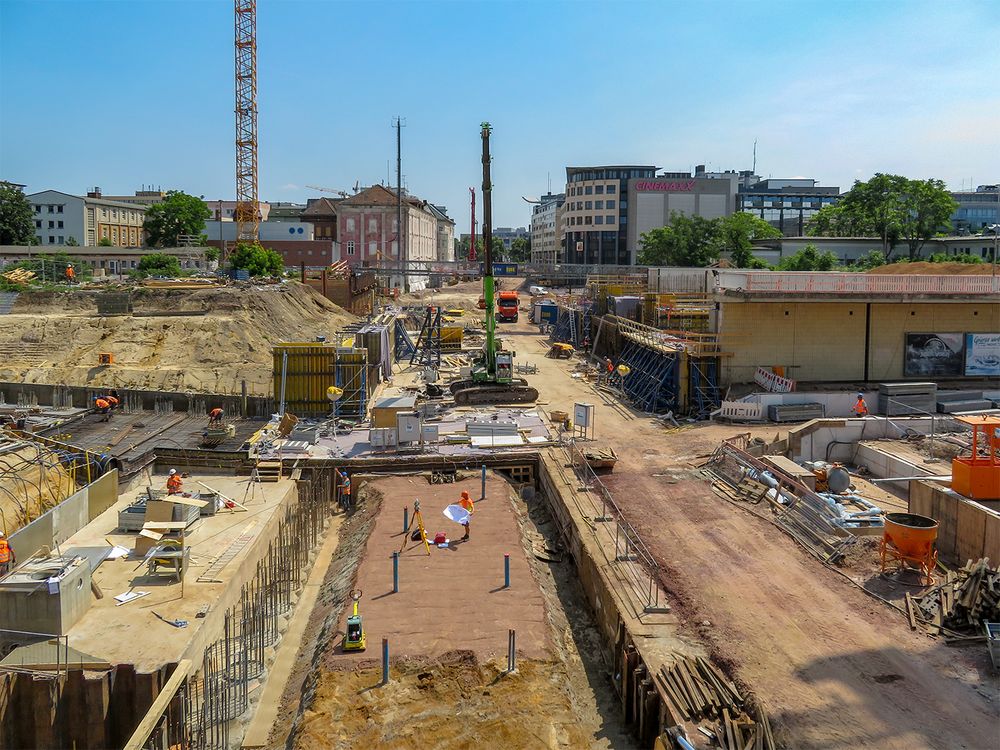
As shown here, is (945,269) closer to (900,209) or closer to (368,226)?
(900,209)

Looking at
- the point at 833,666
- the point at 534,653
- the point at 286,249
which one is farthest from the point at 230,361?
the point at 286,249

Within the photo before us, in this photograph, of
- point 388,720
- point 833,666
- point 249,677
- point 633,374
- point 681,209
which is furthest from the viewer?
point 681,209

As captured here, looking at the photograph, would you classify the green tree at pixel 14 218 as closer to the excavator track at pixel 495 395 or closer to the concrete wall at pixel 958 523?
the excavator track at pixel 495 395

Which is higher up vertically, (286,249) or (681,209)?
(681,209)

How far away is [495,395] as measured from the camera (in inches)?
1247

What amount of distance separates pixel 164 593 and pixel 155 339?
25785 mm

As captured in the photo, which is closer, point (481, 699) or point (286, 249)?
point (481, 699)

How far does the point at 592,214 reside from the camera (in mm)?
104438

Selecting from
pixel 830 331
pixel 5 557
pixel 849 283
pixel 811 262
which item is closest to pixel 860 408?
pixel 830 331

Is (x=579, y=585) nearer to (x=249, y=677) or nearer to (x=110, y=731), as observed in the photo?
(x=249, y=677)

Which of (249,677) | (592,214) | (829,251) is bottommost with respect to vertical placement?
(249,677)

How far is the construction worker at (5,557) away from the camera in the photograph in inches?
579

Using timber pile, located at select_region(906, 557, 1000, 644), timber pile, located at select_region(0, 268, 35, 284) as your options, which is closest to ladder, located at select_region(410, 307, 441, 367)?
timber pile, located at select_region(0, 268, 35, 284)

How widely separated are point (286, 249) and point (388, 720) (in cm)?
7483
